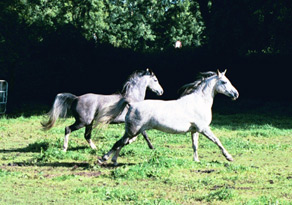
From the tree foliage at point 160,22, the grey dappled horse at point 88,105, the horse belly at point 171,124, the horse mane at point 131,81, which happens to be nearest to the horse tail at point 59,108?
the grey dappled horse at point 88,105

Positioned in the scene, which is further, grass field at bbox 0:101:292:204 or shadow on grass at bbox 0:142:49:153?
shadow on grass at bbox 0:142:49:153

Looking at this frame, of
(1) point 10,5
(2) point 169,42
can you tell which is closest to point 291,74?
(1) point 10,5

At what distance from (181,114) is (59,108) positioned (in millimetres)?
Answer: 3672

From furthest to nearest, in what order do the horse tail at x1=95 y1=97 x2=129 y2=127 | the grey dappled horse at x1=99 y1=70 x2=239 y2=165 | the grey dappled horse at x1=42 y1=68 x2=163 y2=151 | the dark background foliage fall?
the dark background foliage < the grey dappled horse at x1=42 y1=68 x2=163 y2=151 < the horse tail at x1=95 y1=97 x2=129 y2=127 < the grey dappled horse at x1=99 y1=70 x2=239 y2=165

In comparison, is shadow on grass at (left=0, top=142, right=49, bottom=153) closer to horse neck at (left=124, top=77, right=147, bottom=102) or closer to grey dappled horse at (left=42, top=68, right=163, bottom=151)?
grey dappled horse at (left=42, top=68, right=163, bottom=151)

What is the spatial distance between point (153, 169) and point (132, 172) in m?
0.40

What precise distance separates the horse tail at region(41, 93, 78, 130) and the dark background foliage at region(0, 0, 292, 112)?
1315cm

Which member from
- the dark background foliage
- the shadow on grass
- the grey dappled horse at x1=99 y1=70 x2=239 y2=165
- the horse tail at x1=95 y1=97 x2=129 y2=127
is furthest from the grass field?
the dark background foliage

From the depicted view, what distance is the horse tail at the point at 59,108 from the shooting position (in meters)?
11.8

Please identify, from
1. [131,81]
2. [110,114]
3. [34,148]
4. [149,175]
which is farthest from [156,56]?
[149,175]

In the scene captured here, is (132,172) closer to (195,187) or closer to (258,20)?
(195,187)

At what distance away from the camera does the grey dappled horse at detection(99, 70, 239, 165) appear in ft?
30.6

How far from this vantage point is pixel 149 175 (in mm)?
8414

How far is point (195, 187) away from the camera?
764 centimetres
